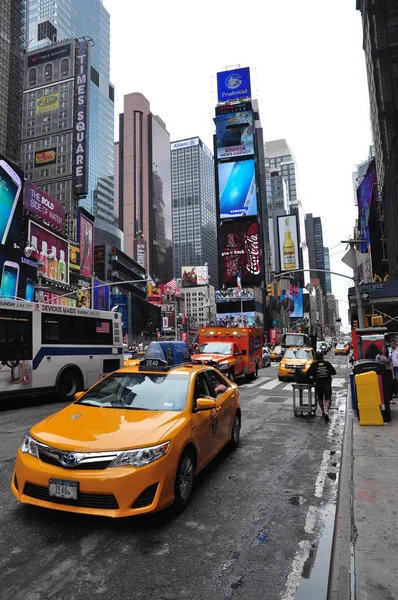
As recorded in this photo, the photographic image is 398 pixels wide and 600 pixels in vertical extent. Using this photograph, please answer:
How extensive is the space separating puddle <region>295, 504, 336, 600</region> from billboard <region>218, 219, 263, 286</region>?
114 m

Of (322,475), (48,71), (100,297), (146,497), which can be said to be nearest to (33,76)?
(48,71)

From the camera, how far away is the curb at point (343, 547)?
2840 millimetres

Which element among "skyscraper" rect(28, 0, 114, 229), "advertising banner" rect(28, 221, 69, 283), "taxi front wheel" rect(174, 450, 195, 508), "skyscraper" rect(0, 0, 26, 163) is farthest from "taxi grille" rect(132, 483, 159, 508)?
"skyscraper" rect(28, 0, 114, 229)

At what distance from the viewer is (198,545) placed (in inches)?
143

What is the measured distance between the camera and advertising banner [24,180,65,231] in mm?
47906

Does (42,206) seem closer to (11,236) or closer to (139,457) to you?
(11,236)

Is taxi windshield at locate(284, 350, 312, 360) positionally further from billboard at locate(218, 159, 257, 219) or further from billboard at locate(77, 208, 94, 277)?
billboard at locate(218, 159, 257, 219)

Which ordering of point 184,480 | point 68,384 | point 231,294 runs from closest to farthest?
point 184,480, point 68,384, point 231,294

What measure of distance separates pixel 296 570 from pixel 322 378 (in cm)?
709

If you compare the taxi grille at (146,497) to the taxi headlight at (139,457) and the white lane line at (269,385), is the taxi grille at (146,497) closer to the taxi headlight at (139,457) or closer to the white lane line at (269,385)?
the taxi headlight at (139,457)

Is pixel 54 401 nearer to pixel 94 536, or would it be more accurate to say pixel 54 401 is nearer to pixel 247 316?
pixel 94 536

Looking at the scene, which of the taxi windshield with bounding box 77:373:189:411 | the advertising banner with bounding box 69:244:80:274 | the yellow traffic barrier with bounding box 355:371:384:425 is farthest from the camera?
the advertising banner with bounding box 69:244:80:274

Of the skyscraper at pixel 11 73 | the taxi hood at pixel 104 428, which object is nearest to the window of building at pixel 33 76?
the skyscraper at pixel 11 73

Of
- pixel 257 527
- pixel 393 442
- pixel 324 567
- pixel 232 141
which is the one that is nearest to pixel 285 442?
pixel 393 442
